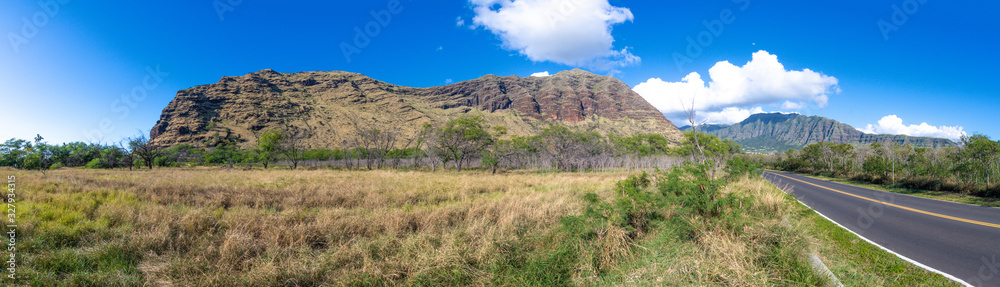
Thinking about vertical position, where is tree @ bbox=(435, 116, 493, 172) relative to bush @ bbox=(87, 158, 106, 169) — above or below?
above

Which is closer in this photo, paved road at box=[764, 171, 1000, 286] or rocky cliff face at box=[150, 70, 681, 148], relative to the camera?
paved road at box=[764, 171, 1000, 286]

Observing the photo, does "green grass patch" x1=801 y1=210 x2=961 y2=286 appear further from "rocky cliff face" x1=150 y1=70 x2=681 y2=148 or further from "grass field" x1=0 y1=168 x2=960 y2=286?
"rocky cliff face" x1=150 y1=70 x2=681 y2=148

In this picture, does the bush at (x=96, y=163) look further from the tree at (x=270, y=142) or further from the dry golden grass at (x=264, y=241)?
the dry golden grass at (x=264, y=241)

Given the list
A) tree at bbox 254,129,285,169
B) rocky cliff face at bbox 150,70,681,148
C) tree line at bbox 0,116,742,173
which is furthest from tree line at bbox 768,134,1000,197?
rocky cliff face at bbox 150,70,681,148

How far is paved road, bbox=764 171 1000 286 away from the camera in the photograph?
4.71m

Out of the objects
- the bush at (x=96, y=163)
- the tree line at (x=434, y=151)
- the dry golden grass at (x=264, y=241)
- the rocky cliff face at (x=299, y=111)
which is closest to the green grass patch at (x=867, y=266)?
the dry golden grass at (x=264, y=241)

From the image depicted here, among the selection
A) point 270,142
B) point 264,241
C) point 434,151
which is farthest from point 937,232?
point 270,142

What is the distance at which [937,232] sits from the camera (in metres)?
6.73

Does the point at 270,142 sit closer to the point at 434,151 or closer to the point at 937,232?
the point at 434,151

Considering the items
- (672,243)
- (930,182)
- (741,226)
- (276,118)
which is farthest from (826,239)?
(276,118)

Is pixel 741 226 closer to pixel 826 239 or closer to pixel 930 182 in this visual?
A: pixel 826 239

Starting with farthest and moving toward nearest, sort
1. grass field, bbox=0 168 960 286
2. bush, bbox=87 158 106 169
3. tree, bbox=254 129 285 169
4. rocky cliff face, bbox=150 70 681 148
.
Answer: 1. rocky cliff face, bbox=150 70 681 148
2. tree, bbox=254 129 285 169
3. bush, bbox=87 158 106 169
4. grass field, bbox=0 168 960 286

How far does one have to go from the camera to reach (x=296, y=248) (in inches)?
200

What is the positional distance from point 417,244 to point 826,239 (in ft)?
27.3
